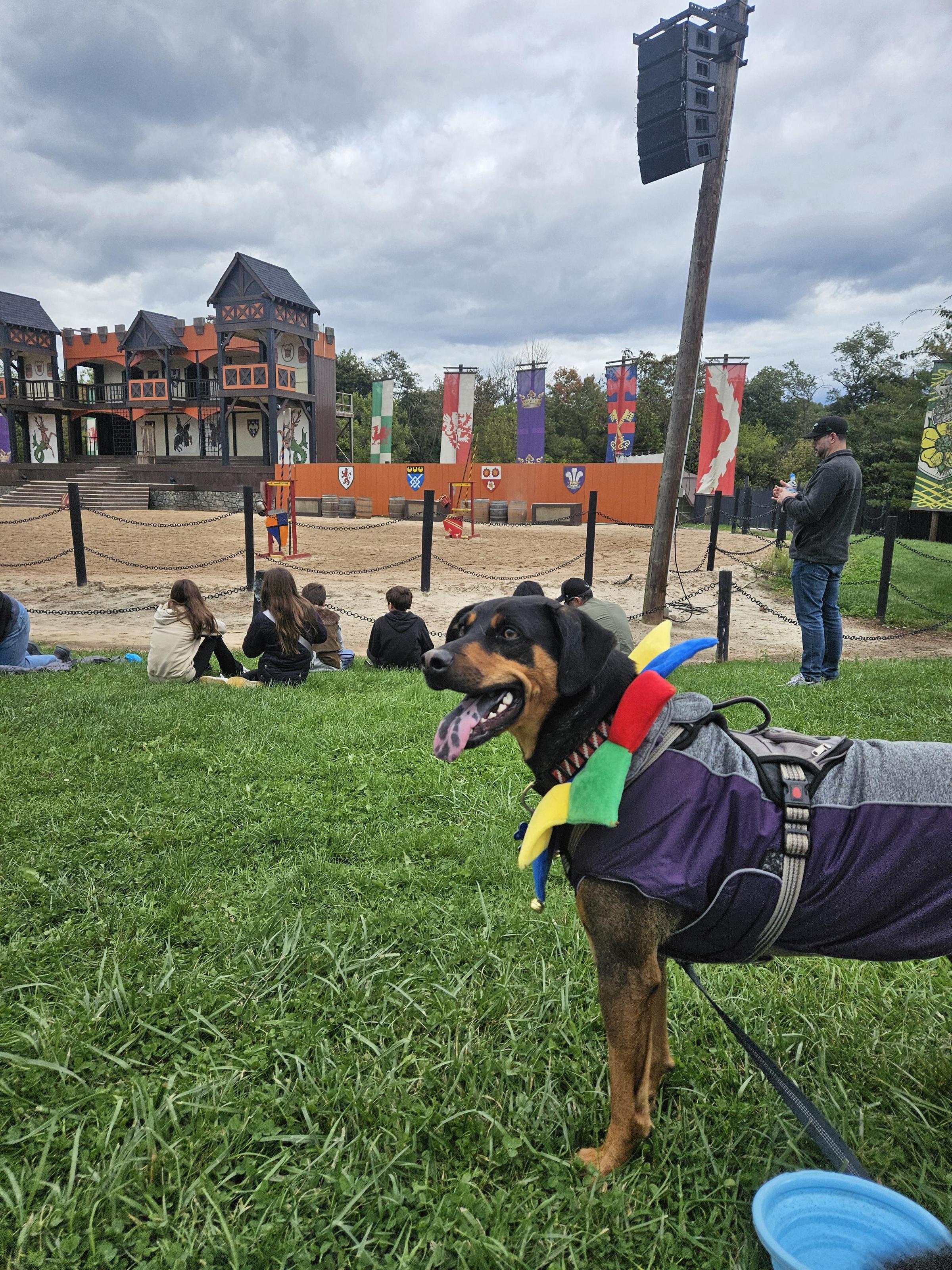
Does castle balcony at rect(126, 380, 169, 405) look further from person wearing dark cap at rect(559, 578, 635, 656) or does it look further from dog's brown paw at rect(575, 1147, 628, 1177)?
dog's brown paw at rect(575, 1147, 628, 1177)

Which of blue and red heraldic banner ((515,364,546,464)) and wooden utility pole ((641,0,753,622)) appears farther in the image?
blue and red heraldic banner ((515,364,546,464))

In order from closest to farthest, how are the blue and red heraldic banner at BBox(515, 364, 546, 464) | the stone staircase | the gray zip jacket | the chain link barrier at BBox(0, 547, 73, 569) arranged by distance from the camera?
the gray zip jacket
the chain link barrier at BBox(0, 547, 73, 569)
the blue and red heraldic banner at BBox(515, 364, 546, 464)
the stone staircase

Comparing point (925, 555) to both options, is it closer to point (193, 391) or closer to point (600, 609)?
point (600, 609)

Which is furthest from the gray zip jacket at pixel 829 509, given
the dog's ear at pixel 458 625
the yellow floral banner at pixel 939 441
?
the yellow floral banner at pixel 939 441

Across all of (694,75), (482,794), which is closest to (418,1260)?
(482,794)

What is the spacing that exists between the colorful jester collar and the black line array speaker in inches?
295

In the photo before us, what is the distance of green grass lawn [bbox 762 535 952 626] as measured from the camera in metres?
10.8

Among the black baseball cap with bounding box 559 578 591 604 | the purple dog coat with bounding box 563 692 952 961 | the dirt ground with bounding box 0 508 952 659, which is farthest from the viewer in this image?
the dirt ground with bounding box 0 508 952 659

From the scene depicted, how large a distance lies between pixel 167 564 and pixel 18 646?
9953 mm

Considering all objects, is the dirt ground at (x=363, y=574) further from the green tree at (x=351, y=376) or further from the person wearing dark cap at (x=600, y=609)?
the green tree at (x=351, y=376)

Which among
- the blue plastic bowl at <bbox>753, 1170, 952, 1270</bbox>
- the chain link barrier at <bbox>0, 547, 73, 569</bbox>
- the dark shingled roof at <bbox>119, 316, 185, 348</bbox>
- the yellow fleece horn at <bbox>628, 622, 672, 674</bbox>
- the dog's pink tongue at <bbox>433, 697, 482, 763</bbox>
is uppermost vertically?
the dark shingled roof at <bbox>119, 316, 185, 348</bbox>

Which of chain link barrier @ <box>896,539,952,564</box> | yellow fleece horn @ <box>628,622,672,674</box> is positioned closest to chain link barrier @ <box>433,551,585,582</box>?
chain link barrier @ <box>896,539,952,564</box>

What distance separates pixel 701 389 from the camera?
5453 centimetres

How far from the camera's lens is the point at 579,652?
179 centimetres
